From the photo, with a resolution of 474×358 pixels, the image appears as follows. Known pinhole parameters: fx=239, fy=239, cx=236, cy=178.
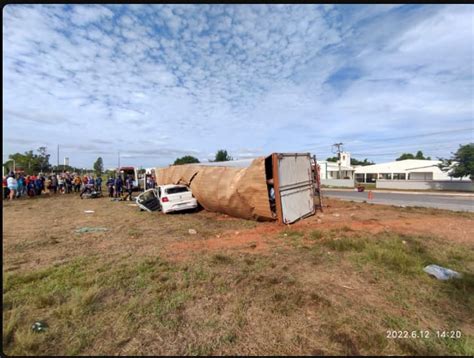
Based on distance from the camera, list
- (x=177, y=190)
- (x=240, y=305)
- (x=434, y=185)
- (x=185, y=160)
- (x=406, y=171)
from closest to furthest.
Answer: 1. (x=240, y=305)
2. (x=177, y=190)
3. (x=434, y=185)
4. (x=406, y=171)
5. (x=185, y=160)

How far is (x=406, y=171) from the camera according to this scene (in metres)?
45.4

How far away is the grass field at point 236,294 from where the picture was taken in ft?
8.34

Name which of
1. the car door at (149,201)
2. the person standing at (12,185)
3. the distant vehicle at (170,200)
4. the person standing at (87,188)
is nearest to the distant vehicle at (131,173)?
the person standing at (87,188)

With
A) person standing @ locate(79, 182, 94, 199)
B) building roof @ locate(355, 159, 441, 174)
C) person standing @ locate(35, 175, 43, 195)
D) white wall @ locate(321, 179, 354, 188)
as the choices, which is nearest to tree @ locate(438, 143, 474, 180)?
white wall @ locate(321, 179, 354, 188)

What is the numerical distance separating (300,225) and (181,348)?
6419 millimetres

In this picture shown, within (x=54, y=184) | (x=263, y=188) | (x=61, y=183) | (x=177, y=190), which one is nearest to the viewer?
(x=263, y=188)

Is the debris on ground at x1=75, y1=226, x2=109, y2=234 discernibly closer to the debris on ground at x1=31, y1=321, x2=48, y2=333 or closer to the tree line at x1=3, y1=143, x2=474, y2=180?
the debris on ground at x1=31, y1=321, x2=48, y2=333

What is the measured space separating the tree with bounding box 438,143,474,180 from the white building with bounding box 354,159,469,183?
34.2 feet

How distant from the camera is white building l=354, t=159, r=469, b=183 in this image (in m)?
42.5

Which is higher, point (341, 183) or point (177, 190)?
point (177, 190)

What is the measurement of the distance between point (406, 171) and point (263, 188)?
4863 cm

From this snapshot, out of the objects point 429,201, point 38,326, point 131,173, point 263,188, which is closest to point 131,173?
point 131,173

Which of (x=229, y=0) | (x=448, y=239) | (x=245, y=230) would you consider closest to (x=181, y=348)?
(x=229, y=0)

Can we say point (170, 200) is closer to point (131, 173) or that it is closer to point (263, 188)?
point (263, 188)
